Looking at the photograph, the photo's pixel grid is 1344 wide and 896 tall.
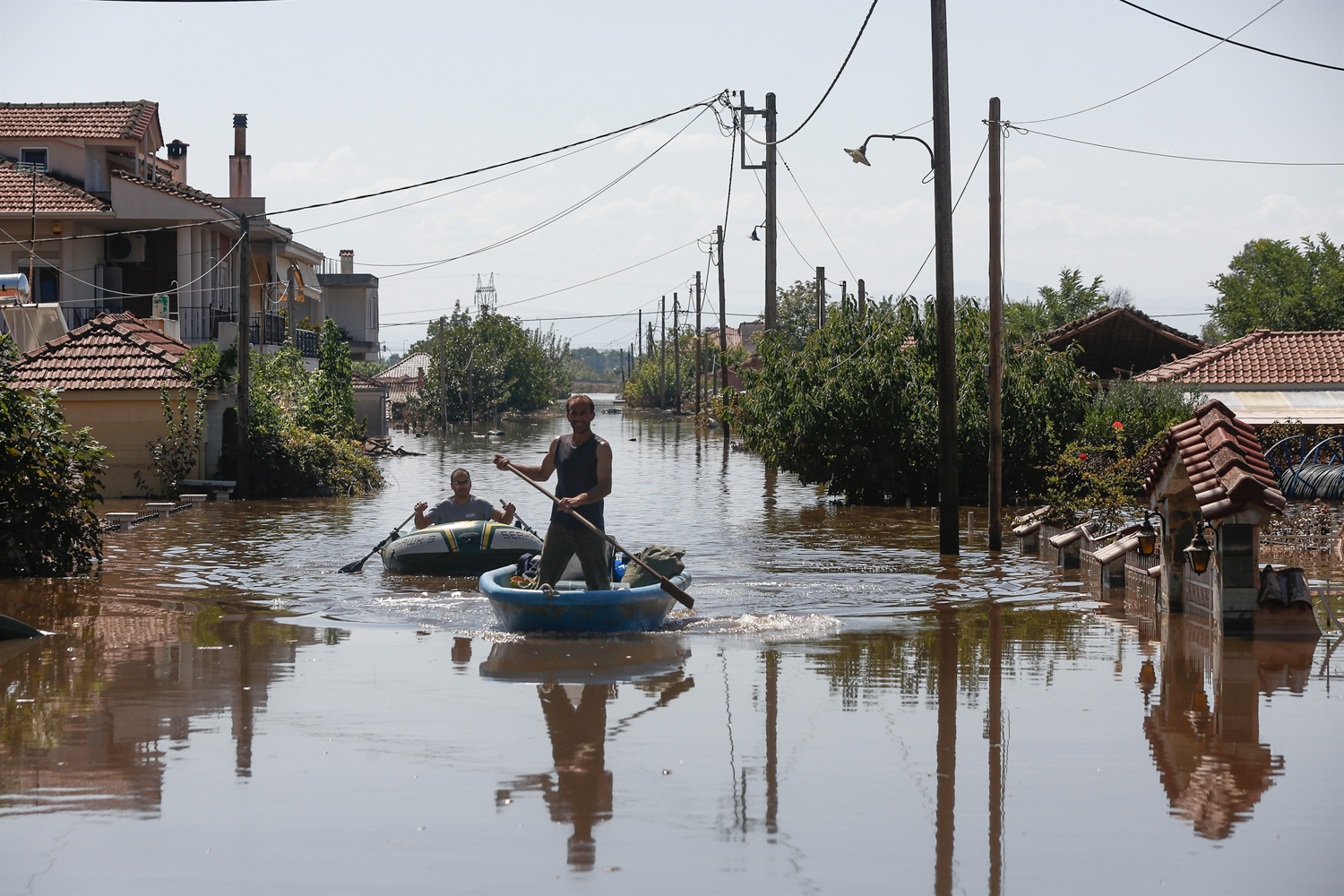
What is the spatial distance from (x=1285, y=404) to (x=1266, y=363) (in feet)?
8.24

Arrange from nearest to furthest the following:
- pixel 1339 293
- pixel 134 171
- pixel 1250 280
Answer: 1. pixel 134 171
2. pixel 1339 293
3. pixel 1250 280

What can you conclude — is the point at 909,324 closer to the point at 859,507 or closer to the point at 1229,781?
the point at 859,507

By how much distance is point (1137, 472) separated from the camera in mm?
19266

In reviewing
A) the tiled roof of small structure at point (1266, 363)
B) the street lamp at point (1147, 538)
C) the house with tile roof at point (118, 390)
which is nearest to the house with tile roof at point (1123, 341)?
the tiled roof of small structure at point (1266, 363)

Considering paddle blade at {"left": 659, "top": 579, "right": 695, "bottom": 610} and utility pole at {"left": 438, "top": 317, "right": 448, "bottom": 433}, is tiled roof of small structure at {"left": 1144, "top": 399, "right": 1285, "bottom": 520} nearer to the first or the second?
paddle blade at {"left": 659, "top": 579, "right": 695, "bottom": 610}

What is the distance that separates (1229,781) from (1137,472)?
12.3 m

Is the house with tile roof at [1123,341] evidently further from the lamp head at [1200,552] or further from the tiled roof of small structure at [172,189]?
the lamp head at [1200,552]

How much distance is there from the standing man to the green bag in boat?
1.13 meters

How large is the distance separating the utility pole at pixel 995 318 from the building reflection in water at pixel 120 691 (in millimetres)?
9463

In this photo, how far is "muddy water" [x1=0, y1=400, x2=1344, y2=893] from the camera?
6.20 metres

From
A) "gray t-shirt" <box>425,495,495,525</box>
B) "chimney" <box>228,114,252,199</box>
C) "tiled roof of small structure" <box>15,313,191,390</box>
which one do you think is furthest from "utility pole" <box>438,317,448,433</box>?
"gray t-shirt" <box>425,495,495,525</box>

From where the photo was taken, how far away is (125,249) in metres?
38.0

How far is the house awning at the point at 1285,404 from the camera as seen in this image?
2773 centimetres

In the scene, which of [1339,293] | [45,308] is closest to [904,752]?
[45,308]
